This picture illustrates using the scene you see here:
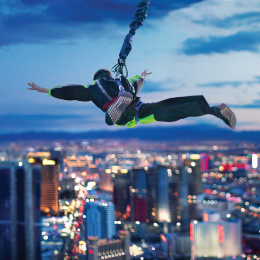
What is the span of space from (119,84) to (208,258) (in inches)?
813

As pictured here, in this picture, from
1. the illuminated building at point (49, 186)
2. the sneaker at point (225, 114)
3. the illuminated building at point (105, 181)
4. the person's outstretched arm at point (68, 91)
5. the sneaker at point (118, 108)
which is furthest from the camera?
the illuminated building at point (105, 181)

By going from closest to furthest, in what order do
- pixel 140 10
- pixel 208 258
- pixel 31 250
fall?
pixel 140 10, pixel 31 250, pixel 208 258

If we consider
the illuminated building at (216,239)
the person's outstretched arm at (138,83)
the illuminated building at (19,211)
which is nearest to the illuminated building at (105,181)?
the illuminated building at (216,239)

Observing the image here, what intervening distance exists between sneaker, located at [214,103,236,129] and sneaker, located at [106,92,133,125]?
439 millimetres

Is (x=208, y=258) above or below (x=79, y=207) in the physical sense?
below

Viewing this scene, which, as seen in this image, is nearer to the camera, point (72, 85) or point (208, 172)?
point (72, 85)

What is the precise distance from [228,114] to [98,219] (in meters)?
15.8

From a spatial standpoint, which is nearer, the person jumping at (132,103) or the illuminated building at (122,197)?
the person jumping at (132,103)

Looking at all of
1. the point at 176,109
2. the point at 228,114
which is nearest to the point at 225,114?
the point at 228,114

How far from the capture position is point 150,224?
25.6 meters

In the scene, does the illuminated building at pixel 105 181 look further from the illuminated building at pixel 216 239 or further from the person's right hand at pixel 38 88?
the person's right hand at pixel 38 88

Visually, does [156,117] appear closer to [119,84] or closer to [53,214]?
[119,84]

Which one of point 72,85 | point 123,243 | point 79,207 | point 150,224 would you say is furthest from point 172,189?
Answer: point 72,85

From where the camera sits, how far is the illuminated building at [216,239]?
22.1 meters
